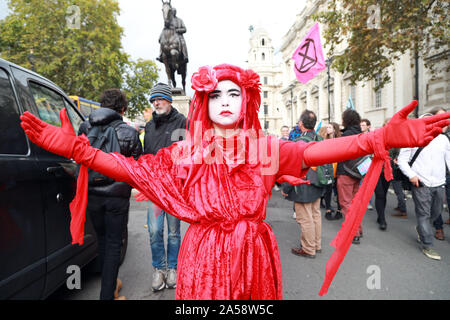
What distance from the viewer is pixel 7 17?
647 inches

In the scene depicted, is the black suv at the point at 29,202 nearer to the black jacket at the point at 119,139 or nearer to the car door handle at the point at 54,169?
the car door handle at the point at 54,169

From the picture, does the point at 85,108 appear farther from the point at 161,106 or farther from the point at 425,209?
the point at 425,209

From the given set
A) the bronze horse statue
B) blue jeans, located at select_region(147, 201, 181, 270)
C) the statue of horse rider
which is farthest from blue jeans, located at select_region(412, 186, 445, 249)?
the statue of horse rider

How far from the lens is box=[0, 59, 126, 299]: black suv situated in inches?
64.1

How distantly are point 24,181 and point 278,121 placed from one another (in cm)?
7429

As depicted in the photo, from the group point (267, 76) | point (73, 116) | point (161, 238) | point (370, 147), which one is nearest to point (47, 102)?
point (73, 116)

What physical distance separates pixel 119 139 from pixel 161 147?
0.60m

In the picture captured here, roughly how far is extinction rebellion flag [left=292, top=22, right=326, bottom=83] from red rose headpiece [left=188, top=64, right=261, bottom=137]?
6.05m

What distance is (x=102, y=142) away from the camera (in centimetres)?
221

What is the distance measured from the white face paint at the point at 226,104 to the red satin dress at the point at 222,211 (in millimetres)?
137

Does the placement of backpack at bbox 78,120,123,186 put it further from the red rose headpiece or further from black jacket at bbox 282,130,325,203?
black jacket at bbox 282,130,325,203

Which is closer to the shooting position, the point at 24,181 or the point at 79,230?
the point at 79,230

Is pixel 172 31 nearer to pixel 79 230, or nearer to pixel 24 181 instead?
pixel 24 181

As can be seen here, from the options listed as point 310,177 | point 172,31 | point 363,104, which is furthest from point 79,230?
point 363,104
